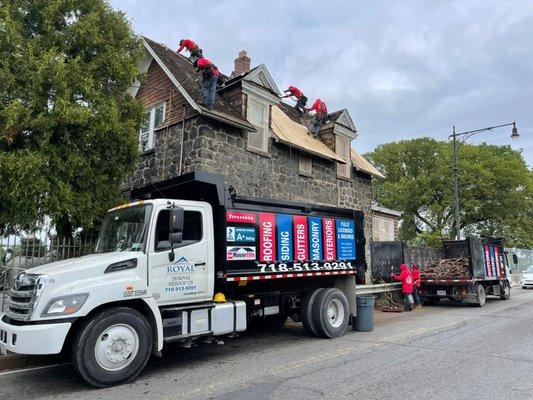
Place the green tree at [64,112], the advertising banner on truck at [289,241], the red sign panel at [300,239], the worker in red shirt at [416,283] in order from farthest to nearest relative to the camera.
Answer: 1. the worker in red shirt at [416,283]
2. the red sign panel at [300,239]
3. the green tree at [64,112]
4. the advertising banner on truck at [289,241]

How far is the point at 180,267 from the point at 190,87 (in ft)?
25.2

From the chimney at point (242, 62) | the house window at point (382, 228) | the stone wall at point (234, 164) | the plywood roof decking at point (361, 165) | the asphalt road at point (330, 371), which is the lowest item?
the asphalt road at point (330, 371)

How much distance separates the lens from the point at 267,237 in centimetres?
846

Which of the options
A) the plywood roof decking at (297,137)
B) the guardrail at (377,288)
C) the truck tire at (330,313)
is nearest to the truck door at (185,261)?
the truck tire at (330,313)

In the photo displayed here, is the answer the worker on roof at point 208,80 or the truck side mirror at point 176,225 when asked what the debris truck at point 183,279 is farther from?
the worker on roof at point 208,80

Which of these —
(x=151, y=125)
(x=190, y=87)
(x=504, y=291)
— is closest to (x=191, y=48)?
(x=190, y=87)

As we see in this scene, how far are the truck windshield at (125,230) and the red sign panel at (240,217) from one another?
144 cm

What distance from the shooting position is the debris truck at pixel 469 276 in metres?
15.8

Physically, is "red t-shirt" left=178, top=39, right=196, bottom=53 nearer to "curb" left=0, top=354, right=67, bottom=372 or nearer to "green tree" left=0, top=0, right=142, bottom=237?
"green tree" left=0, top=0, right=142, bottom=237

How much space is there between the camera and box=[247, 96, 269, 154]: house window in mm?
13969

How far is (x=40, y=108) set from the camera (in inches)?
336

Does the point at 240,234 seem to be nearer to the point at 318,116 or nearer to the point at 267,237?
the point at 267,237

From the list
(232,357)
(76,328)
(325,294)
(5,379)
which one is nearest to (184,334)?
(232,357)

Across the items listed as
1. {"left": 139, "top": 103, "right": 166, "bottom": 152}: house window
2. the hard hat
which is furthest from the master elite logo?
{"left": 139, "top": 103, "right": 166, "bottom": 152}: house window
